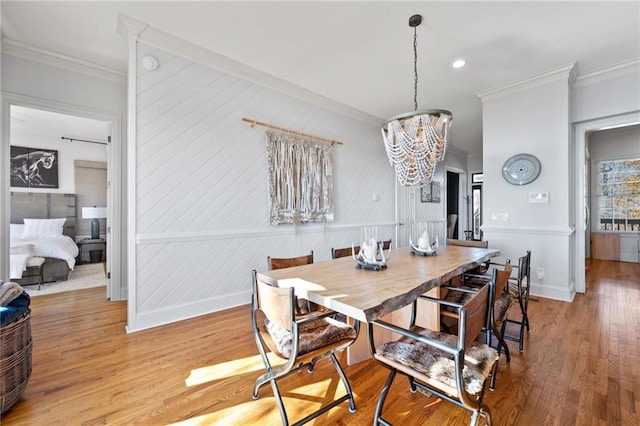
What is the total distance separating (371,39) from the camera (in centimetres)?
277

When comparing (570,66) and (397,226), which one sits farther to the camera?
(397,226)

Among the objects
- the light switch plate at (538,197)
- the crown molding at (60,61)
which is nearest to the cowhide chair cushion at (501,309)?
the light switch plate at (538,197)

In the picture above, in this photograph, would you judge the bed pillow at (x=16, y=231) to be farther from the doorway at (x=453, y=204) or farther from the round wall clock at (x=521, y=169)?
the doorway at (x=453, y=204)

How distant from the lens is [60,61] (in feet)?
9.89

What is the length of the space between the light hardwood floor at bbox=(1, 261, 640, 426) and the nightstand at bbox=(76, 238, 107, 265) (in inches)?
140

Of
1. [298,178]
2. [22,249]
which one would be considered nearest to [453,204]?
[298,178]

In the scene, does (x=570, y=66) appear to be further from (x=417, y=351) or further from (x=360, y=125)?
(x=417, y=351)

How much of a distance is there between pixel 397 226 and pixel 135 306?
440 centimetres

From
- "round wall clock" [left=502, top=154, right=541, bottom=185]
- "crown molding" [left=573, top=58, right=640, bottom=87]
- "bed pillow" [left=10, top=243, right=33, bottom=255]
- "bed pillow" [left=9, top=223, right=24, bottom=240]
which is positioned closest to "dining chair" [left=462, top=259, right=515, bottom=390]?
"round wall clock" [left=502, top=154, right=541, bottom=185]

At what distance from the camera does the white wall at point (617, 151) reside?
18.5ft

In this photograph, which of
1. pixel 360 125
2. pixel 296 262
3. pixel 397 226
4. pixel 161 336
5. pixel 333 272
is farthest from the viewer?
pixel 397 226

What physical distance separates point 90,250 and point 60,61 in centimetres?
435

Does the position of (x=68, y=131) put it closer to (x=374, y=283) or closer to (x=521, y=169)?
(x=374, y=283)

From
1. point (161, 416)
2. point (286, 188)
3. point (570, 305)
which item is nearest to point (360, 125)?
point (286, 188)
